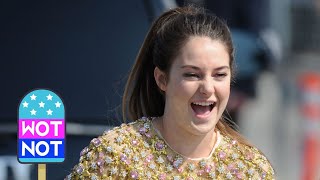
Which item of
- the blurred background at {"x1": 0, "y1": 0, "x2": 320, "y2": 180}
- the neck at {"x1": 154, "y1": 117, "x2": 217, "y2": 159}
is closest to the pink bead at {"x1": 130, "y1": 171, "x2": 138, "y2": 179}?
the neck at {"x1": 154, "y1": 117, "x2": 217, "y2": 159}

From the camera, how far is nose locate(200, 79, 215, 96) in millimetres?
3527

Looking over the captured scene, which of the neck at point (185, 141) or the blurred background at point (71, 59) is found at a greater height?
the blurred background at point (71, 59)

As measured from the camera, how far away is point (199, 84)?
354 cm

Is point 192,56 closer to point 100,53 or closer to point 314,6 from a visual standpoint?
point 100,53

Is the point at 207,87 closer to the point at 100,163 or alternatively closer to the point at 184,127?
the point at 184,127

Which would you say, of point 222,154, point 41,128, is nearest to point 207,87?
point 222,154

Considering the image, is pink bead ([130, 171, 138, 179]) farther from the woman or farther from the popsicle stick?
the popsicle stick

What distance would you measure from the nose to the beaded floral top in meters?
0.24

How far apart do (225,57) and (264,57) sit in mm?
5423

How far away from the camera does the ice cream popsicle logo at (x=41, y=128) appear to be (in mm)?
3436

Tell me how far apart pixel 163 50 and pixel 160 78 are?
3.7 inches

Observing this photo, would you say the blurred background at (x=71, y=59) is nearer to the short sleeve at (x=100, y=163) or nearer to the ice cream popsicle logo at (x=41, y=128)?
the short sleeve at (x=100, y=163)

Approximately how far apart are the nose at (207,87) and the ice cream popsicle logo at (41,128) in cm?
43

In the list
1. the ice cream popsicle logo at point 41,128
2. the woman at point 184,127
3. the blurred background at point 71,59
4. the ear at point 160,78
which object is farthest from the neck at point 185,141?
the blurred background at point 71,59
